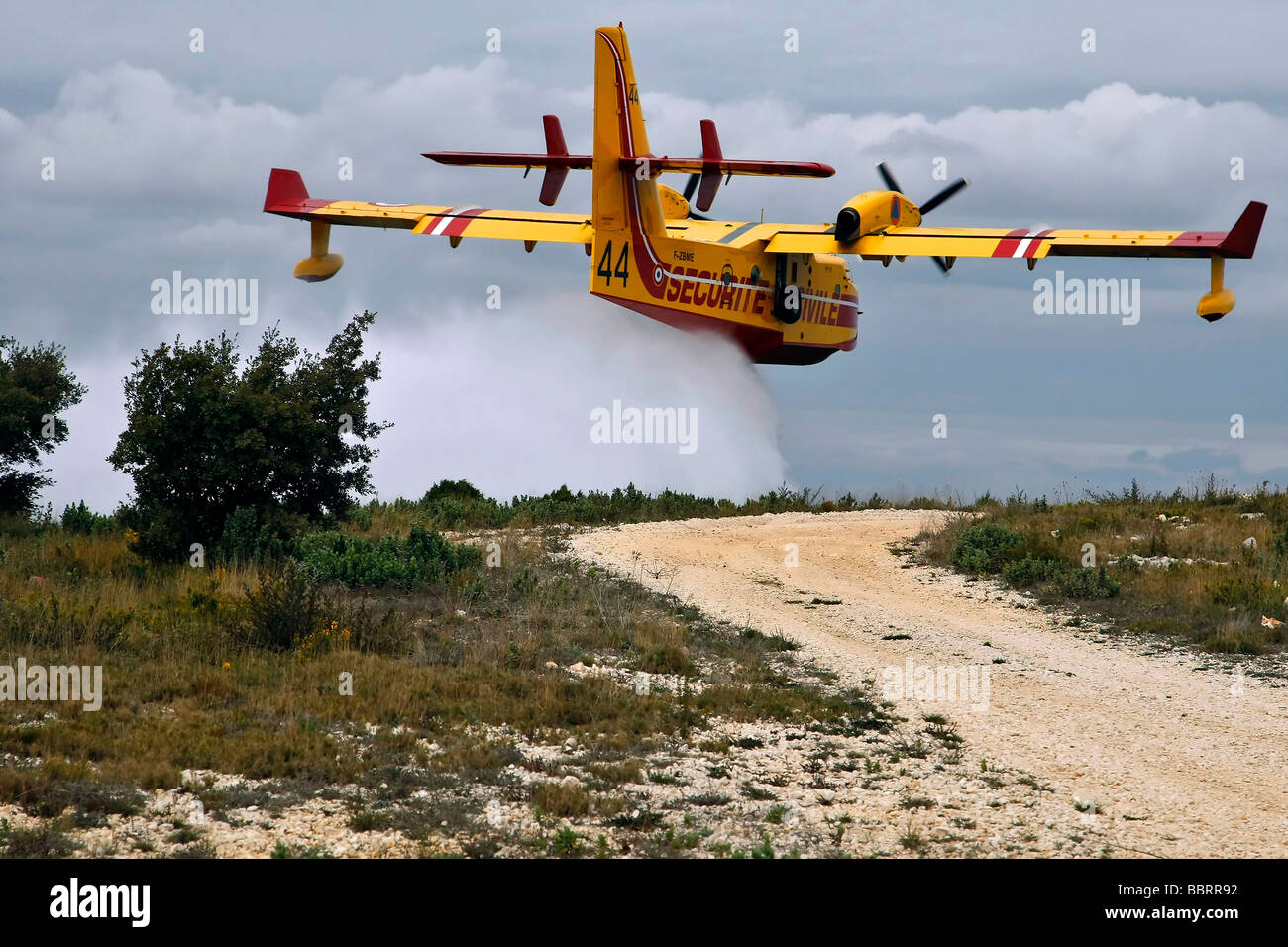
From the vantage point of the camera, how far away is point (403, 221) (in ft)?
106

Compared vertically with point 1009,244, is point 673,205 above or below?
above

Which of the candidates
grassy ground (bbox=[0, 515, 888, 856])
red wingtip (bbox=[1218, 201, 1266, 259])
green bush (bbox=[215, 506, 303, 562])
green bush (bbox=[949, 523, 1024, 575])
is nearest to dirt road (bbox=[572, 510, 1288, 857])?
green bush (bbox=[949, 523, 1024, 575])

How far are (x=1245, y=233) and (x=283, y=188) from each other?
72.0 ft

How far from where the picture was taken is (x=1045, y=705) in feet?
46.0

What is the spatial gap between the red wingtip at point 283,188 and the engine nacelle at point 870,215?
44.0 feet

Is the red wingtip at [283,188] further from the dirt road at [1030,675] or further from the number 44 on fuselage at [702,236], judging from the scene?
the dirt road at [1030,675]

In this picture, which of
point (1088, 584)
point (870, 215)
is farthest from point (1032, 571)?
point (870, 215)

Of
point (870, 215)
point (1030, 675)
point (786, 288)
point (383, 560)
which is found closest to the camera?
point (1030, 675)

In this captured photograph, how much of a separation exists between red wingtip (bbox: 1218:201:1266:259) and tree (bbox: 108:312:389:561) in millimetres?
17723

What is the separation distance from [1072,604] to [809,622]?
4501 millimetres

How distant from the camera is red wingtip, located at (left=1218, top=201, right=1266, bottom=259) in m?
25.3

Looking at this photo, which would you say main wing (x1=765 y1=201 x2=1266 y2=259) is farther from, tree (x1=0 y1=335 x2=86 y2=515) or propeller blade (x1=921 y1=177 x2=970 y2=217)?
tree (x1=0 y1=335 x2=86 y2=515)

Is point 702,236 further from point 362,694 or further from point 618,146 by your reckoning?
point 362,694
